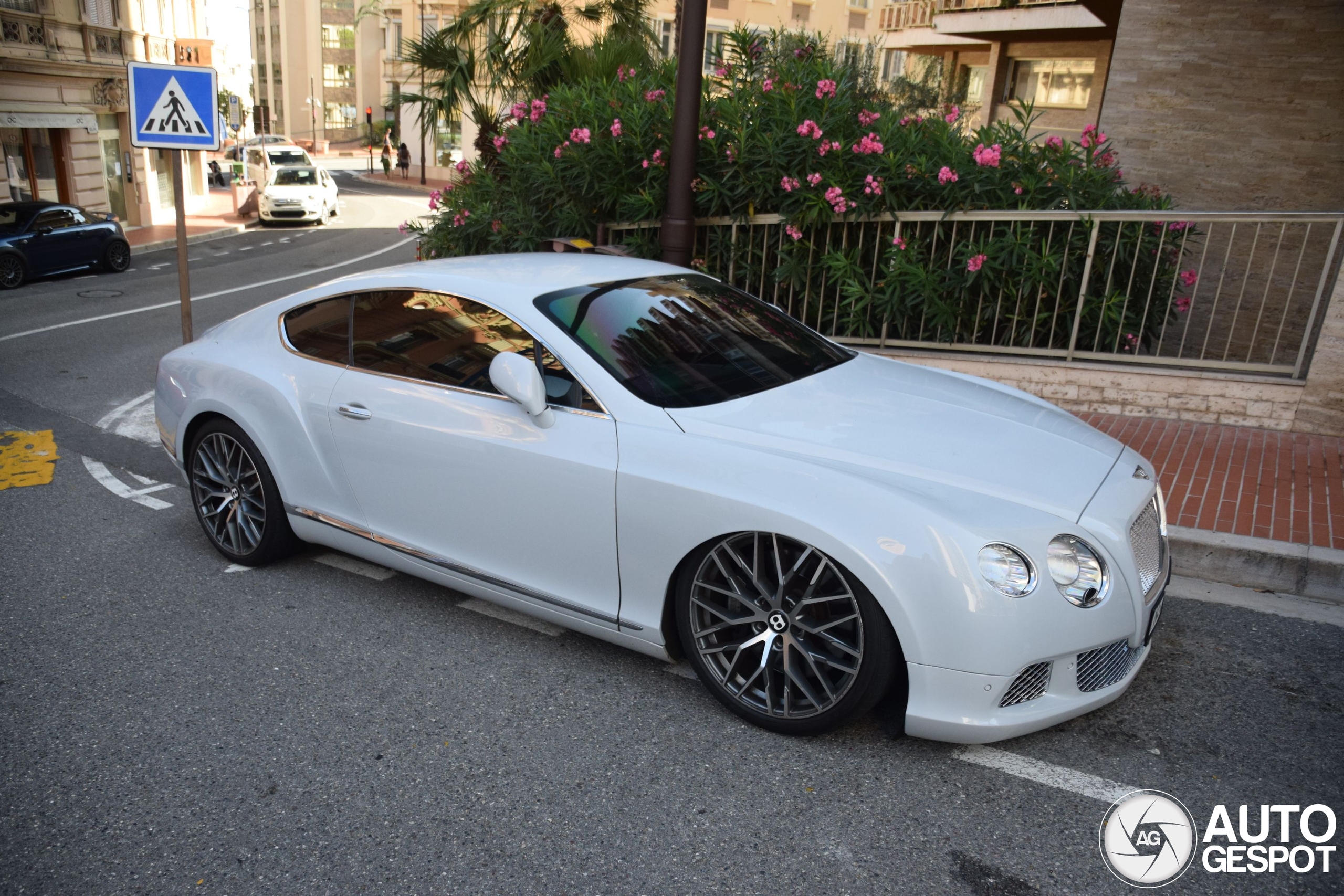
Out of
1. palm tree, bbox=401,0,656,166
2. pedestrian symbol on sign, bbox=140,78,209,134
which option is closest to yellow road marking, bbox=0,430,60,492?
pedestrian symbol on sign, bbox=140,78,209,134

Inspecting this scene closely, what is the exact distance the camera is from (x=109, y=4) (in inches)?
992

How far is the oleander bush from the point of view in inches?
285

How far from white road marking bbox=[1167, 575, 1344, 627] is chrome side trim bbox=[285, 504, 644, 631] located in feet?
8.75

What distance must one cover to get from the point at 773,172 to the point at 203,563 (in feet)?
16.3

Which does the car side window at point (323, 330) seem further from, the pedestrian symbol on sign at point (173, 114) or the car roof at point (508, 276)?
the pedestrian symbol on sign at point (173, 114)

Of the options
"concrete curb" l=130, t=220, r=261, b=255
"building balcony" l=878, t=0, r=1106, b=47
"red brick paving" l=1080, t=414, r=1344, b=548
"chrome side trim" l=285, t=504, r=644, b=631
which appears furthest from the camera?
"concrete curb" l=130, t=220, r=261, b=255

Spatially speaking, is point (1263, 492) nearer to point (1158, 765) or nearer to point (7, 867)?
point (1158, 765)

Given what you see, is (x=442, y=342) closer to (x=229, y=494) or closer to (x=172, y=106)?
(x=229, y=494)

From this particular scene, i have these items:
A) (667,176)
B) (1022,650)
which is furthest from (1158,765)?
(667,176)

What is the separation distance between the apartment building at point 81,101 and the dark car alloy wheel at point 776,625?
67.9 feet

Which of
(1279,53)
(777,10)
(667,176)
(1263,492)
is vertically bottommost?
(1263,492)

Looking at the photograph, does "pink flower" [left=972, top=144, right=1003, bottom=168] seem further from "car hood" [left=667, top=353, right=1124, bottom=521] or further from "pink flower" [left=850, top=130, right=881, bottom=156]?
"car hood" [left=667, top=353, right=1124, bottom=521]

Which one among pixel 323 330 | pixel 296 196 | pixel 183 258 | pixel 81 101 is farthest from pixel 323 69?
pixel 323 330

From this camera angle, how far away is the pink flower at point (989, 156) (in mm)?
7125
